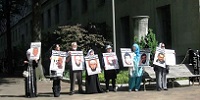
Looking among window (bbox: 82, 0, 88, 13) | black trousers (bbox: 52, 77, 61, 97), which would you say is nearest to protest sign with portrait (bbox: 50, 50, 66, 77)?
black trousers (bbox: 52, 77, 61, 97)

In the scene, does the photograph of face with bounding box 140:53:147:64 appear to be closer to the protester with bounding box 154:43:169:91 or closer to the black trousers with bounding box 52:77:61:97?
the protester with bounding box 154:43:169:91

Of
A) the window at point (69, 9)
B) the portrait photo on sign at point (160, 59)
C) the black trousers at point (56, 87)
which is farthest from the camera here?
the window at point (69, 9)

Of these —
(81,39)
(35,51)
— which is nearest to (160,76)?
(35,51)

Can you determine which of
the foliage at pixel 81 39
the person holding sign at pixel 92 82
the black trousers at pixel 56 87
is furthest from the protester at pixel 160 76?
the foliage at pixel 81 39

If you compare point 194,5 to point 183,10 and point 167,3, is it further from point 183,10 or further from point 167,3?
point 167,3

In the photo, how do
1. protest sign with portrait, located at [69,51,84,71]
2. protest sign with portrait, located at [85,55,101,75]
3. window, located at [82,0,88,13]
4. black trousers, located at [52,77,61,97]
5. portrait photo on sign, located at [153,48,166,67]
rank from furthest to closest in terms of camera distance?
window, located at [82,0,88,13] < portrait photo on sign, located at [153,48,166,67] < protest sign with portrait, located at [85,55,101,75] < protest sign with portrait, located at [69,51,84,71] < black trousers, located at [52,77,61,97]

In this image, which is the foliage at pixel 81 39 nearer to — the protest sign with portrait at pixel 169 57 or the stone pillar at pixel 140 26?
the stone pillar at pixel 140 26

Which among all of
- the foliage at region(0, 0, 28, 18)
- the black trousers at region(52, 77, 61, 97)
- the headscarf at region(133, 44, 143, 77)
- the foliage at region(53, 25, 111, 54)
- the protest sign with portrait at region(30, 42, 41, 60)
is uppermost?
the foliage at region(0, 0, 28, 18)

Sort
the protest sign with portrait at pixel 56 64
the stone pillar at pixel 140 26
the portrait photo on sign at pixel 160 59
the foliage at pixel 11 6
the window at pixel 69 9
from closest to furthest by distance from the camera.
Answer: the protest sign with portrait at pixel 56 64
the portrait photo on sign at pixel 160 59
the stone pillar at pixel 140 26
the foliage at pixel 11 6
the window at pixel 69 9

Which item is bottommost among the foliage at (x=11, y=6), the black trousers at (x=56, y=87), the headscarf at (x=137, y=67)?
the black trousers at (x=56, y=87)

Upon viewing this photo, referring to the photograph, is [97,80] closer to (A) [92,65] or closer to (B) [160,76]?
(A) [92,65]

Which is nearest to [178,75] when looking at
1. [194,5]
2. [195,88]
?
[195,88]

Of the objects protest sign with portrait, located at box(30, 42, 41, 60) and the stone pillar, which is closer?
protest sign with portrait, located at box(30, 42, 41, 60)

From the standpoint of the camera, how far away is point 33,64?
14.6 metres
